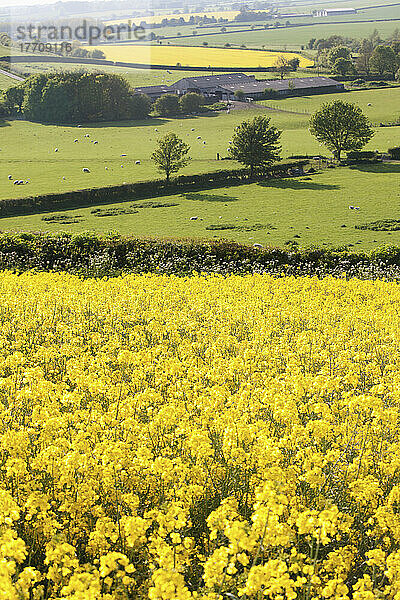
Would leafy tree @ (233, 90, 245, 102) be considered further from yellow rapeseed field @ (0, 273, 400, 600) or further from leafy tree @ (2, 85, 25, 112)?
yellow rapeseed field @ (0, 273, 400, 600)

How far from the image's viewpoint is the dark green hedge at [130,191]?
54.3 metres

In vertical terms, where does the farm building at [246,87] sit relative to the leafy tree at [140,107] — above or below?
above

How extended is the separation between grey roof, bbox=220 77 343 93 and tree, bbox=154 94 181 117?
1721 cm

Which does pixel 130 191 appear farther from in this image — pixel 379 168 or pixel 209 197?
pixel 379 168

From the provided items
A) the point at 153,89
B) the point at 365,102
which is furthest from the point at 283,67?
the point at 365,102

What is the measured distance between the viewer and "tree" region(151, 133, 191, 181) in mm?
61062

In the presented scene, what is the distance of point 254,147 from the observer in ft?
208

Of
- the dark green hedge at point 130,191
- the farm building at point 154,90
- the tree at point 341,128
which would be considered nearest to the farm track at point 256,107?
the farm building at point 154,90

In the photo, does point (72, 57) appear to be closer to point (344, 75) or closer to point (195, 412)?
point (344, 75)

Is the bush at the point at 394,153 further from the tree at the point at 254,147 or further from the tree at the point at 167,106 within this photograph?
the tree at the point at 167,106

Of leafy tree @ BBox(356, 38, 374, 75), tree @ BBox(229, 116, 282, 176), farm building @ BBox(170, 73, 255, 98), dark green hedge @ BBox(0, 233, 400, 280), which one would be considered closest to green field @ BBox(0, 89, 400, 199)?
tree @ BBox(229, 116, 282, 176)

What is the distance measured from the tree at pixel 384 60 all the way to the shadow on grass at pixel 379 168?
79.7m

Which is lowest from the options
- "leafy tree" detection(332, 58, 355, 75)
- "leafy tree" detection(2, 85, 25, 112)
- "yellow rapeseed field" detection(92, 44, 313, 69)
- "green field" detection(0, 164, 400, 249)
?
"green field" detection(0, 164, 400, 249)

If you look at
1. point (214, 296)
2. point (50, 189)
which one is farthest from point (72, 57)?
point (214, 296)
